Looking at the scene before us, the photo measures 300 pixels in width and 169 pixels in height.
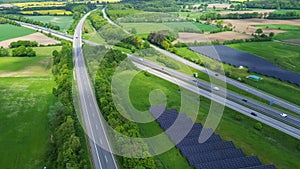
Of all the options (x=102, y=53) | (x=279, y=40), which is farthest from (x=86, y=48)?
(x=279, y=40)

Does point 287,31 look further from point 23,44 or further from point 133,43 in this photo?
point 23,44

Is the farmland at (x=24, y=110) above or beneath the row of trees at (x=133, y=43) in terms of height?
beneath

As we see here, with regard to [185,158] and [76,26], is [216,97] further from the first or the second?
[76,26]

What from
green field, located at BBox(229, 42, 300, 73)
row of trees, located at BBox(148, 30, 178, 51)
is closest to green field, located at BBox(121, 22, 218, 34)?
row of trees, located at BBox(148, 30, 178, 51)

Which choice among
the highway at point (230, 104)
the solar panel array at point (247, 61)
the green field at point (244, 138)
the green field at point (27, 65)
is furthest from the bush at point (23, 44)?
the green field at point (244, 138)

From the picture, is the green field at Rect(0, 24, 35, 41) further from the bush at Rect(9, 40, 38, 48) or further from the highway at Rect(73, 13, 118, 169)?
the highway at Rect(73, 13, 118, 169)

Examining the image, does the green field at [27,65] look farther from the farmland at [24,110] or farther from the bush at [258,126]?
the bush at [258,126]
